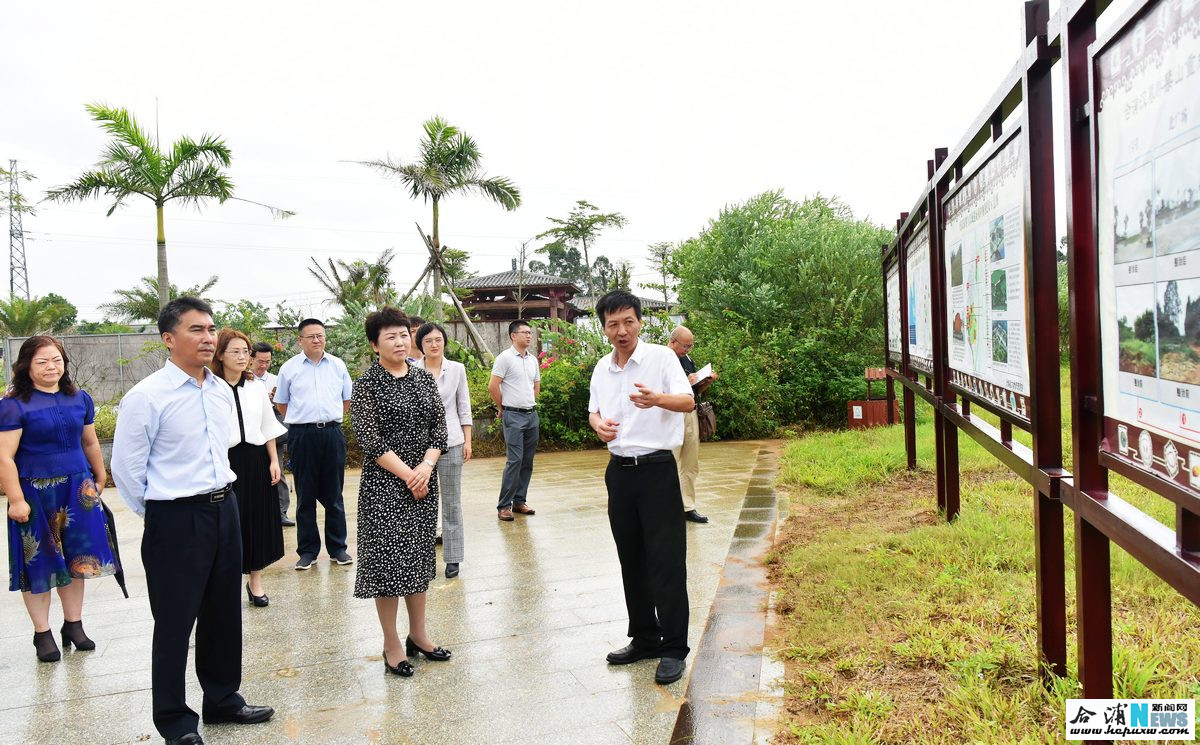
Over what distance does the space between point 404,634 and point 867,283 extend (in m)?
11.7

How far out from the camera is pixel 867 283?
46.5 feet

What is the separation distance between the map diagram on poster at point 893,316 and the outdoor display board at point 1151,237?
599cm

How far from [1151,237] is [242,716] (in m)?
3.66

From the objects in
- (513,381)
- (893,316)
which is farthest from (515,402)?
(893,316)

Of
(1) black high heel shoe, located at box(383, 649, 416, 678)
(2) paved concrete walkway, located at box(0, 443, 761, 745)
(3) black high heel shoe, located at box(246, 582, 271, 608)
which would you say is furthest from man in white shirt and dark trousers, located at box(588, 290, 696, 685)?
(3) black high heel shoe, located at box(246, 582, 271, 608)

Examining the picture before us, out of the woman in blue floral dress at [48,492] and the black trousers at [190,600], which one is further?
the woman in blue floral dress at [48,492]

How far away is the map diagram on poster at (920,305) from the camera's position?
18.3 ft

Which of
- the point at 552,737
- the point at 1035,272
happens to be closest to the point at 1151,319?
the point at 1035,272

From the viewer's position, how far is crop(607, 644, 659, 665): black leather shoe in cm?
385

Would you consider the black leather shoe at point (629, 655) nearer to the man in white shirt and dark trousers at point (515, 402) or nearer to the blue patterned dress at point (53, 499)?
the blue patterned dress at point (53, 499)

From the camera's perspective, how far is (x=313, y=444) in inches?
237

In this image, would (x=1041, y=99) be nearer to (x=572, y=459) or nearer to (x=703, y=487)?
(x=703, y=487)

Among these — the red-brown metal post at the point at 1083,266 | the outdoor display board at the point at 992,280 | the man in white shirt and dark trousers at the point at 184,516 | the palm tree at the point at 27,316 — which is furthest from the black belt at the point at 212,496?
the palm tree at the point at 27,316

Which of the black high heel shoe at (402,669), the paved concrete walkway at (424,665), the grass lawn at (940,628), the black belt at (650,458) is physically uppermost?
the black belt at (650,458)
